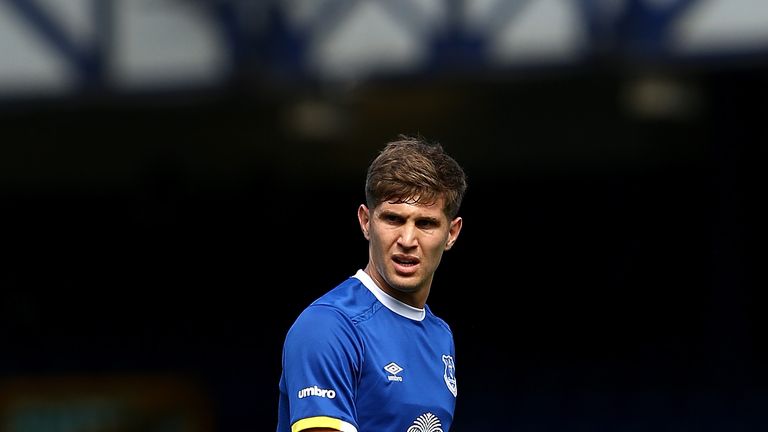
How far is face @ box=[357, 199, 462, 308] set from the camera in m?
3.37

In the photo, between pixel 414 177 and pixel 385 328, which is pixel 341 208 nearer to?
pixel 385 328

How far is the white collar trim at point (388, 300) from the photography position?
3535 millimetres

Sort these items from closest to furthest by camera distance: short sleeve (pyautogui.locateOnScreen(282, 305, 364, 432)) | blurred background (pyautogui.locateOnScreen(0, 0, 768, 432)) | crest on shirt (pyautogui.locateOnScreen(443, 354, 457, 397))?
short sleeve (pyautogui.locateOnScreen(282, 305, 364, 432)) < crest on shirt (pyautogui.locateOnScreen(443, 354, 457, 397)) < blurred background (pyautogui.locateOnScreen(0, 0, 768, 432))

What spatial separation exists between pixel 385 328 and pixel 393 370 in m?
0.13

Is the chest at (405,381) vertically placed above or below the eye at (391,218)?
below

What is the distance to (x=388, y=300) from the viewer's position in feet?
11.6

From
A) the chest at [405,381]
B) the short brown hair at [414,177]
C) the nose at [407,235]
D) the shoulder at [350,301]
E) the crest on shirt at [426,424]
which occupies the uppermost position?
the short brown hair at [414,177]

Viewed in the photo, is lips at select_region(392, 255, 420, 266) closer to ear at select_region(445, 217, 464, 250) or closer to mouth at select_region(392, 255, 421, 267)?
mouth at select_region(392, 255, 421, 267)

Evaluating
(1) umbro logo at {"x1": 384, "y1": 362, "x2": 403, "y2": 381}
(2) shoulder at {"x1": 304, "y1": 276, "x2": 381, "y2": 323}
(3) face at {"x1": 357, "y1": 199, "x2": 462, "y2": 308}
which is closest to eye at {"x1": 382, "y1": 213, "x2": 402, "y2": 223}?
(3) face at {"x1": 357, "y1": 199, "x2": 462, "y2": 308}

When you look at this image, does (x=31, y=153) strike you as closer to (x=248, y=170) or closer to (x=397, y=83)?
(x=248, y=170)

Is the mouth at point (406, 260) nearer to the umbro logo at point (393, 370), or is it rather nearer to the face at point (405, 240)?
the face at point (405, 240)

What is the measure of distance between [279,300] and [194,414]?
192 cm

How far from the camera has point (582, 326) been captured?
48.0 ft

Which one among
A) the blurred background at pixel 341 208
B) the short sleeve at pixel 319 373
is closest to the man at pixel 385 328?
the short sleeve at pixel 319 373
